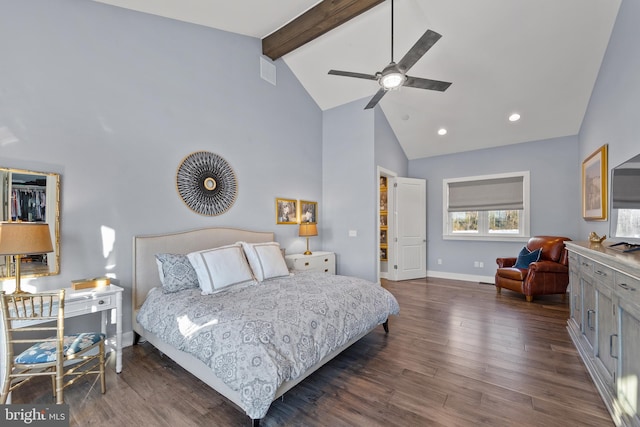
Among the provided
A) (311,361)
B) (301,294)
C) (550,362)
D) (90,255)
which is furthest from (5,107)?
(550,362)

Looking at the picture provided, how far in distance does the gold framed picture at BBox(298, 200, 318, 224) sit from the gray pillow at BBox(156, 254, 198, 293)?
2487 millimetres

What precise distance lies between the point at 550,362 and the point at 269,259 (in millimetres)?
2981

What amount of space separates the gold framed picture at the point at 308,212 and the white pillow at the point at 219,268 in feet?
7.08

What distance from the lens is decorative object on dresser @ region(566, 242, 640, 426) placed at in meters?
1.55

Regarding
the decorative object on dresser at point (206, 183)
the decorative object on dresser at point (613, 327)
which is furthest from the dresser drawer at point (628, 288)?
the decorative object on dresser at point (206, 183)

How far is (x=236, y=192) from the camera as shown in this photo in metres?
3.97

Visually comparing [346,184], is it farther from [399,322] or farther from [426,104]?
[399,322]

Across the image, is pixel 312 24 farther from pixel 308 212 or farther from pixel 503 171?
pixel 503 171

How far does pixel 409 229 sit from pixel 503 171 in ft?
7.19

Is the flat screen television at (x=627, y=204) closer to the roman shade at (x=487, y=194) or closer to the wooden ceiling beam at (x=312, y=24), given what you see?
the roman shade at (x=487, y=194)

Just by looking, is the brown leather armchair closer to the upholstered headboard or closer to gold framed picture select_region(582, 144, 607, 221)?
gold framed picture select_region(582, 144, 607, 221)

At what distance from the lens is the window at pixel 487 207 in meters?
5.45

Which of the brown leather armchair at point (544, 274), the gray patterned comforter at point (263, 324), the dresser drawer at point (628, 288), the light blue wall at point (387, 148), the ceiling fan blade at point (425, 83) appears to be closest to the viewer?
the dresser drawer at point (628, 288)

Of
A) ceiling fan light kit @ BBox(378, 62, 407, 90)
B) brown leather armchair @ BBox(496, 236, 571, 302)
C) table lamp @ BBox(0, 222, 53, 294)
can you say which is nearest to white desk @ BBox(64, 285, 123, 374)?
table lamp @ BBox(0, 222, 53, 294)
